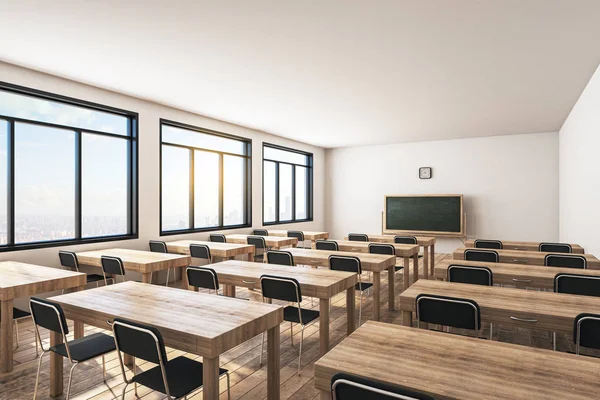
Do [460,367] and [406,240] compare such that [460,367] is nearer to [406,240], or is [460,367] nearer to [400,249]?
[400,249]

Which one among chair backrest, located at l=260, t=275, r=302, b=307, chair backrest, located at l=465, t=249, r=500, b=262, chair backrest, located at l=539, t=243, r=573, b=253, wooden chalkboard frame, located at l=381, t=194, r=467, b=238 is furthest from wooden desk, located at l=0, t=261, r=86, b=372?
wooden chalkboard frame, located at l=381, t=194, r=467, b=238

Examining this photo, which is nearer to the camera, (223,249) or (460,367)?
(460,367)

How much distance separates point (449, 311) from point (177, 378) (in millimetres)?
1573

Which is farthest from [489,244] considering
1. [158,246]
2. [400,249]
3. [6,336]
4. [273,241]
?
[6,336]

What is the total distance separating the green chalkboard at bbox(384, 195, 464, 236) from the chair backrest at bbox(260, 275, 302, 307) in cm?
728

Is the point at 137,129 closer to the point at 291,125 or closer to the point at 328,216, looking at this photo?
the point at 291,125

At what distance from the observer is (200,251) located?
5.18 m

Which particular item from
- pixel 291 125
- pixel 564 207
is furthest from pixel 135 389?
pixel 564 207

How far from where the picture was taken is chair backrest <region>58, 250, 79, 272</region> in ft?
14.8

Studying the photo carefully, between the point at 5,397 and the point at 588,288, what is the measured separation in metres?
4.32

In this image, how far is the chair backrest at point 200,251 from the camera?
5094 mm

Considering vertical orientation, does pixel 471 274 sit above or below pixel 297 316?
above

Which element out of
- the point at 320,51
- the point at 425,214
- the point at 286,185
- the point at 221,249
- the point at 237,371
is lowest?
the point at 237,371

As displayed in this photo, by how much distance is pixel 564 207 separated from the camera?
752cm
